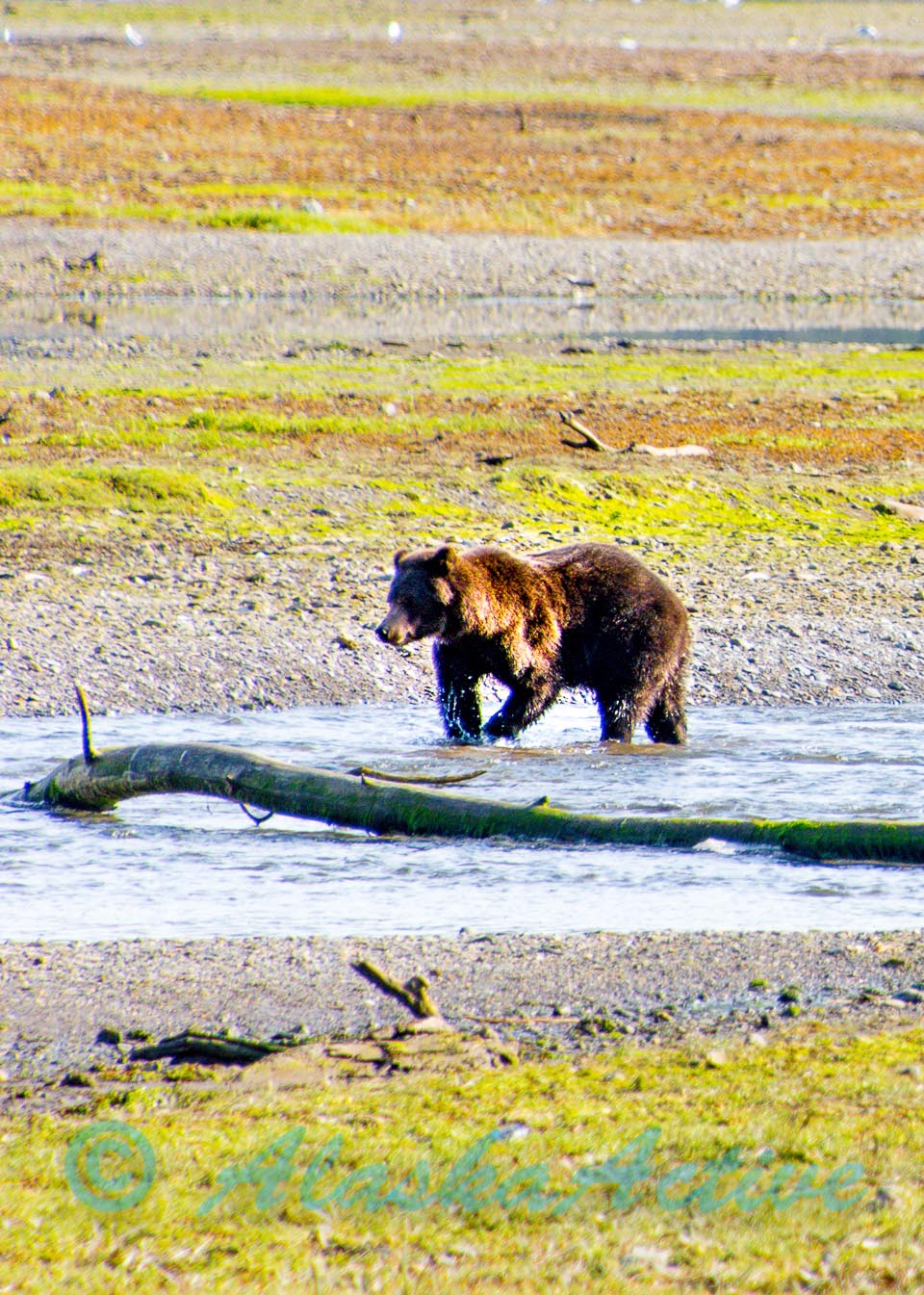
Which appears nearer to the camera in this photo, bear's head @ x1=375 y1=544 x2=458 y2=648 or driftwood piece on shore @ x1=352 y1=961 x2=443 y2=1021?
driftwood piece on shore @ x1=352 y1=961 x2=443 y2=1021

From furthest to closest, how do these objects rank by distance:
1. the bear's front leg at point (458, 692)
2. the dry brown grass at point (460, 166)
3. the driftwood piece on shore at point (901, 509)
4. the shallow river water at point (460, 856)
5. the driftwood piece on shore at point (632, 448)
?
the dry brown grass at point (460, 166), the driftwood piece on shore at point (632, 448), the driftwood piece on shore at point (901, 509), the bear's front leg at point (458, 692), the shallow river water at point (460, 856)

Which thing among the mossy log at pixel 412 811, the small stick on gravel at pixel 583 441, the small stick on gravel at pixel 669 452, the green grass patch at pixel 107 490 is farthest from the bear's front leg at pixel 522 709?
the small stick on gravel at pixel 669 452

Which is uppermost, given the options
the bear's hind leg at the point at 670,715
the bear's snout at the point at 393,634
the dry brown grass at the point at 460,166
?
the dry brown grass at the point at 460,166

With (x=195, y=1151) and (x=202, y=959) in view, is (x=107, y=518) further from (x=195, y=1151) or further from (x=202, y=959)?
(x=195, y=1151)

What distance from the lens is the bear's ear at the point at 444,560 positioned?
9.19 m

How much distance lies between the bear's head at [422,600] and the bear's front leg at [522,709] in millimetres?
527

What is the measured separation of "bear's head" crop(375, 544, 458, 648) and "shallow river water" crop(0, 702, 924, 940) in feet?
1.67

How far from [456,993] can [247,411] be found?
35.6 feet

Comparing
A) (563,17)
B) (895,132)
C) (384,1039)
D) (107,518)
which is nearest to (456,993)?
(384,1039)

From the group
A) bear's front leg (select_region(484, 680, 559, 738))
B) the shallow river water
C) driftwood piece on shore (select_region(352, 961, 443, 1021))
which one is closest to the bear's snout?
the shallow river water

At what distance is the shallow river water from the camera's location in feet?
21.0

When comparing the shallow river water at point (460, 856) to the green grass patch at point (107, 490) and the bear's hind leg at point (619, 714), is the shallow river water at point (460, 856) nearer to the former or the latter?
the bear's hind leg at point (619, 714)

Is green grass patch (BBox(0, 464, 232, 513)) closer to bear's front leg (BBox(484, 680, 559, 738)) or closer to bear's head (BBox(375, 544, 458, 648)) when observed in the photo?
bear's head (BBox(375, 544, 458, 648))

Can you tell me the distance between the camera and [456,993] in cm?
548
